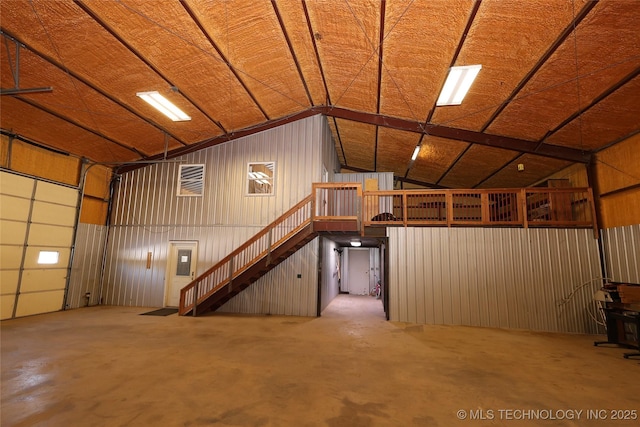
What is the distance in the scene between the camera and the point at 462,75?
19.2 feet

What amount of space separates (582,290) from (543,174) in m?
4.67

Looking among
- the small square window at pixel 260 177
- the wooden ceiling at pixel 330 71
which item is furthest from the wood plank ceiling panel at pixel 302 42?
the small square window at pixel 260 177

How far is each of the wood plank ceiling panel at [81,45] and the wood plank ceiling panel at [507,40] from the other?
22.4 feet

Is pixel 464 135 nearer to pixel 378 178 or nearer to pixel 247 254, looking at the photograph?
pixel 378 178

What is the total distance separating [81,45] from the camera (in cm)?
549

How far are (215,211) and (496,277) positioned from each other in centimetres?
864

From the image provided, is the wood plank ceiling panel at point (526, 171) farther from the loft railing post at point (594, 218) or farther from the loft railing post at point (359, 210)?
the loft railing post at point (359, 210)

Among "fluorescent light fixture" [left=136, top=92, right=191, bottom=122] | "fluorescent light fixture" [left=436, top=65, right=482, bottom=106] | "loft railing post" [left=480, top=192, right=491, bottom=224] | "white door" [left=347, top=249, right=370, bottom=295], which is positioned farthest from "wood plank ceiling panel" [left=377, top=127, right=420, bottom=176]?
"fluorescent light fixture" [left=136, top=92, right=191, bottom=122]

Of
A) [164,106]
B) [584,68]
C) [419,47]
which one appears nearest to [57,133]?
[164,106]

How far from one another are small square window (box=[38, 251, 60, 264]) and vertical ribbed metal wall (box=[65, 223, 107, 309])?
1.76 ft

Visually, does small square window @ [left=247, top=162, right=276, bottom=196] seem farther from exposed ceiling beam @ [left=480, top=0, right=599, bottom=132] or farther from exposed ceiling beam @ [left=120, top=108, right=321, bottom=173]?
exposed ceiling beam @ [left=480, top=0, right=599, bottom=132]

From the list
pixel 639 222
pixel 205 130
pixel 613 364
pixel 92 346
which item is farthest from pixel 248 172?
pixel 639 222

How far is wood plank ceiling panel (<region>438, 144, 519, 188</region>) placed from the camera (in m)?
9.18

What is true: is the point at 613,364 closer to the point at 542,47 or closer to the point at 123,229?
the point at 542,47
